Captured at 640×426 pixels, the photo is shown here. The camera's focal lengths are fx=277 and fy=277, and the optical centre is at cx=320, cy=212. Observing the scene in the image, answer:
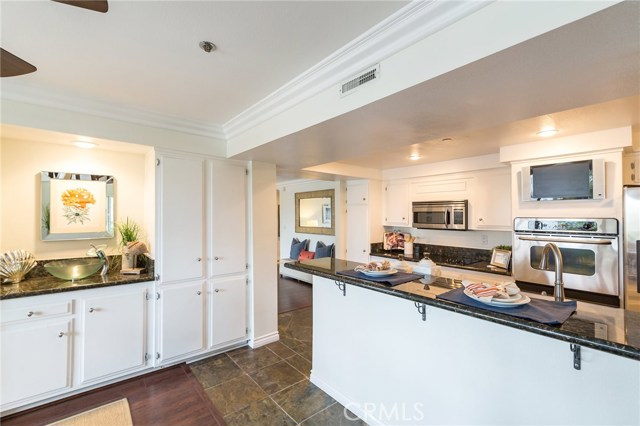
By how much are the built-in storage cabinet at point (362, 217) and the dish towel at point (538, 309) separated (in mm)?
3414

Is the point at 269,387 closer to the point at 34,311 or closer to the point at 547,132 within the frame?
the point at 34,311

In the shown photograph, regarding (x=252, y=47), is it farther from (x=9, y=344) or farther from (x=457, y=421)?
(x=9, y=344)

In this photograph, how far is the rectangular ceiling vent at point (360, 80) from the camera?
1510 millimetres

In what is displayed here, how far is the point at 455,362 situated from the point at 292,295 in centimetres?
394

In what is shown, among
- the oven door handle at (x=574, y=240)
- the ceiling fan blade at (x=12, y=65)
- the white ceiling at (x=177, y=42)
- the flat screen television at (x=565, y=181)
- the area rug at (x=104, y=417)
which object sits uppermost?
the white ceiling at (x=177, y=42)

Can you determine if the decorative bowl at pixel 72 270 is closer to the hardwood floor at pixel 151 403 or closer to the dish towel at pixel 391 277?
the hardwood floor at pixel 151 403

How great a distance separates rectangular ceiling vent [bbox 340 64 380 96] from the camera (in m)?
1.51

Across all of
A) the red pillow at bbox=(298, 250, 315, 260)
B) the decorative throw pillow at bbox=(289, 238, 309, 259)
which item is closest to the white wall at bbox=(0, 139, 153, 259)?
the red pillow at bbox=(298, 250, 315, 260)

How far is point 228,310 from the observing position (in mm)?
3113

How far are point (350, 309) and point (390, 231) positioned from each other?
10.5ft

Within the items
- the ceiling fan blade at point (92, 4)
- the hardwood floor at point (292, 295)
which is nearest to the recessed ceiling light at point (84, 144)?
the ceiling fan blade at point (92, 4)

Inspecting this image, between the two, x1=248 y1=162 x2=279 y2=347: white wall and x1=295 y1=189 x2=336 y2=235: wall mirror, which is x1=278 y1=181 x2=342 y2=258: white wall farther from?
x1=248 y1=162 x2=279 y2=347: white wall

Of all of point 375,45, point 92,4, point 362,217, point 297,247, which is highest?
point 375,45
